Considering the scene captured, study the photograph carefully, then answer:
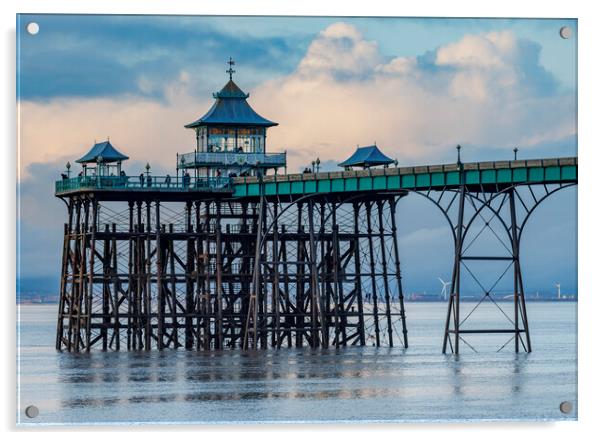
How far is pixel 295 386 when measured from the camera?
8381 cm

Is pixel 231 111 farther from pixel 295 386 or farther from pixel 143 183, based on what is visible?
pixel 295 386

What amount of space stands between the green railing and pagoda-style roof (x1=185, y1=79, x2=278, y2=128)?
6185mm

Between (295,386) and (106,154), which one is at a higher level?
(106,154)

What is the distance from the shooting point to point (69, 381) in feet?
287

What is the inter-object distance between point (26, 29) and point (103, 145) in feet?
147

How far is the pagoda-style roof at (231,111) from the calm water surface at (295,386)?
14.9 metres

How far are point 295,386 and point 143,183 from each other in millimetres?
29902

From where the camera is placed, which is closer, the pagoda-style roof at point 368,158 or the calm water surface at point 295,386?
the calm water surface at point 295,386

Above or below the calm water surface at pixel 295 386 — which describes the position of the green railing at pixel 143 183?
above

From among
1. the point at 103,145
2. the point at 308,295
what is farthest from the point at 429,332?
the point at 103,145

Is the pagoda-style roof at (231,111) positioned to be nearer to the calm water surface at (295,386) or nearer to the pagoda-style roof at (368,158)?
the pagoda-style roof at (368,158)

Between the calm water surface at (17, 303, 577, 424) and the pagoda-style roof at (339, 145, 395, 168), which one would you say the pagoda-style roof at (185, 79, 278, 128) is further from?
the calm water surface at (17, 303, 577, 424)

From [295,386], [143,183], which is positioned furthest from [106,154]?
[295,386]

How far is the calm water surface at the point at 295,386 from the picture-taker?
71.6 metres
